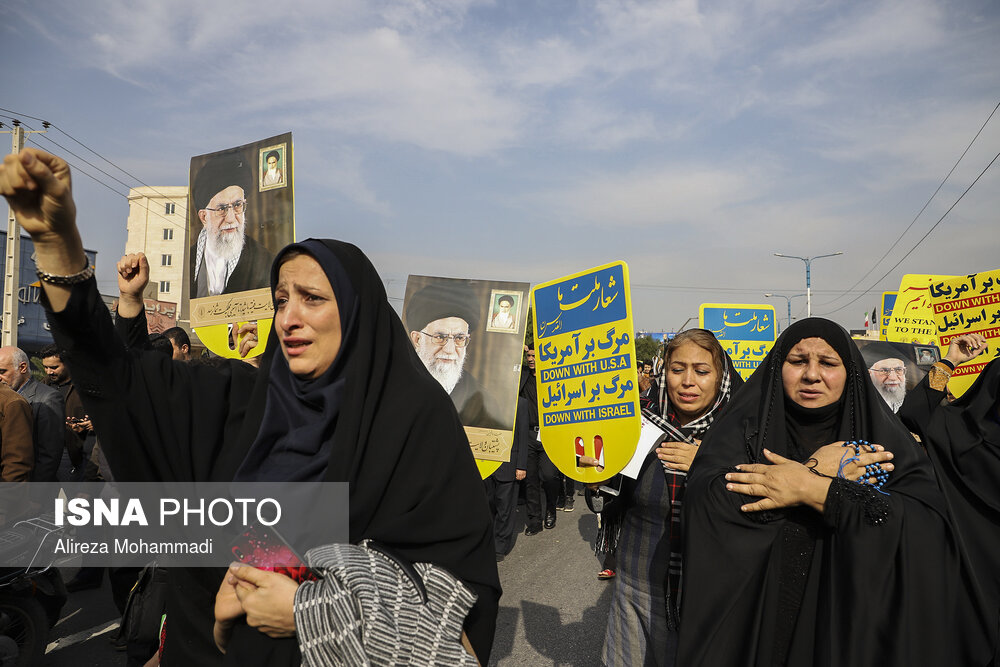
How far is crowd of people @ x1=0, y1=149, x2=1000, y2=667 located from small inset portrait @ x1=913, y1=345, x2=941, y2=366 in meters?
4.81

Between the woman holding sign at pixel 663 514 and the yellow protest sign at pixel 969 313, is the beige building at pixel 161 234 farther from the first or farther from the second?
the woman holding sign at pixel 663 514

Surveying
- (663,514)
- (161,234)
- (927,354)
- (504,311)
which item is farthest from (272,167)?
(161,234)

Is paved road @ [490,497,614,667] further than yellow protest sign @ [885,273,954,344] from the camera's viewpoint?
No

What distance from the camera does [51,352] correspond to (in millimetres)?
6047

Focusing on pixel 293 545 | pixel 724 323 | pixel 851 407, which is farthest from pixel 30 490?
pixel 724 323

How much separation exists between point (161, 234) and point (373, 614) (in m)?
59.3

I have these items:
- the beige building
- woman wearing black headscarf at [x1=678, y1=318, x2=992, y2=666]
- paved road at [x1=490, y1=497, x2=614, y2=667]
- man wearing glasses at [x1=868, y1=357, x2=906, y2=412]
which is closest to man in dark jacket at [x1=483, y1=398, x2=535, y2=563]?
paved road at [x1=490, y1=497, x2=614, y2=667]

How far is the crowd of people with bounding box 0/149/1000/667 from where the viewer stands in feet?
4.74

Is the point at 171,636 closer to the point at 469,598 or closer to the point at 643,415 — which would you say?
the point at 469,598

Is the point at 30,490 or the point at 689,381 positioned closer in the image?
the point at 689,381

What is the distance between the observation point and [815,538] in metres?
2.24

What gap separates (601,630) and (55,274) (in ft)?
14.7

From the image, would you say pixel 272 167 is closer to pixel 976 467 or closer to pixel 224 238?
pixel 224 238

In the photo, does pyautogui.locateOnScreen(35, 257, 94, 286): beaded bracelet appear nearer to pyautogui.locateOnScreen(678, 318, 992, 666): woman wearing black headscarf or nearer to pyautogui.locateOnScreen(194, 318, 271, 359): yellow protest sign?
pyautogui.locateOnScreen(678, 318, 992, 666): woman wearing black headscarf
